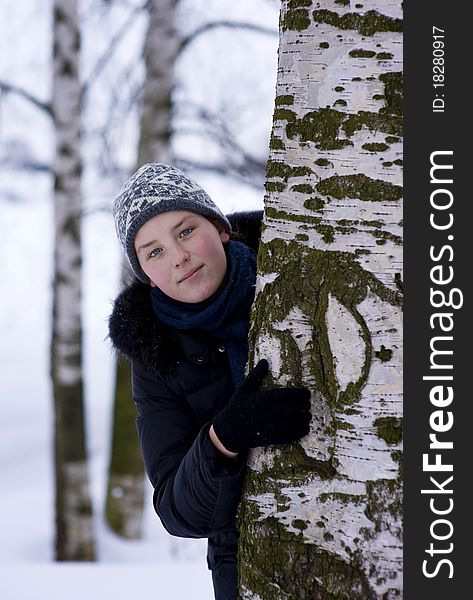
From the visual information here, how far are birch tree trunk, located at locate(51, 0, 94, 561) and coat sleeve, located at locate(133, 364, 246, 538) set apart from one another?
12.9 feet

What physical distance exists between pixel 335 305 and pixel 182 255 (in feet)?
1.81

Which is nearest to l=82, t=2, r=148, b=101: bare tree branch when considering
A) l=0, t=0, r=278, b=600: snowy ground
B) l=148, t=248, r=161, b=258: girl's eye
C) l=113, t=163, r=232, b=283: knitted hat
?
l=0, t=0, r=278, b=600: snowy ground

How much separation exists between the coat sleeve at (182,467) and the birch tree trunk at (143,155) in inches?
155

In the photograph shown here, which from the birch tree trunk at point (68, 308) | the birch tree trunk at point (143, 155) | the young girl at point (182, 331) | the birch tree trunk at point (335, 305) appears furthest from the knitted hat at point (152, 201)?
the birch tree trunk at point (143, 155)

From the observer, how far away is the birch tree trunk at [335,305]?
4.92ft

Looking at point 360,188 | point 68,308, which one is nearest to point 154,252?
point 360,188

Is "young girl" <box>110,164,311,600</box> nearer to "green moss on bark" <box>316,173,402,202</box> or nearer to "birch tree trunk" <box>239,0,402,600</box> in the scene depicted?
"birch tree trunk" <box>239,0,402,600</box>

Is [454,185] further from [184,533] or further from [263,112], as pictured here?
[263,112]

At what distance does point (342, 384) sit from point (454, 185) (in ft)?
1.53

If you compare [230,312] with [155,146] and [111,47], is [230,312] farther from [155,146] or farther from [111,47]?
[111,47]

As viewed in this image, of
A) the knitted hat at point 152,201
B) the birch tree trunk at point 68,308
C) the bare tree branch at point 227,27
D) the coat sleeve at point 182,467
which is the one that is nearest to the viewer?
the coat sleeve at point 182,467

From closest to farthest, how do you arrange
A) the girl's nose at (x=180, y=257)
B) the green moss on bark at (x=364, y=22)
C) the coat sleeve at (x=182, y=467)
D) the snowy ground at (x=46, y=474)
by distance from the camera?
the green moss on bark at (x=364, y=22) → the coat sleeve at (x=182, y=467) → the girl's nose at (x=180, y=257) → the snowy ground at (x=46, y=474)

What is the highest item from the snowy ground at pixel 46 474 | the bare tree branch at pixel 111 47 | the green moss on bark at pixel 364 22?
the bare tree branch at pixel 111 47

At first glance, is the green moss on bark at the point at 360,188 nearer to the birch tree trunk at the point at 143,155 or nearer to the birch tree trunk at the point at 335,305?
the birch tree trunk at the point at 335,305
